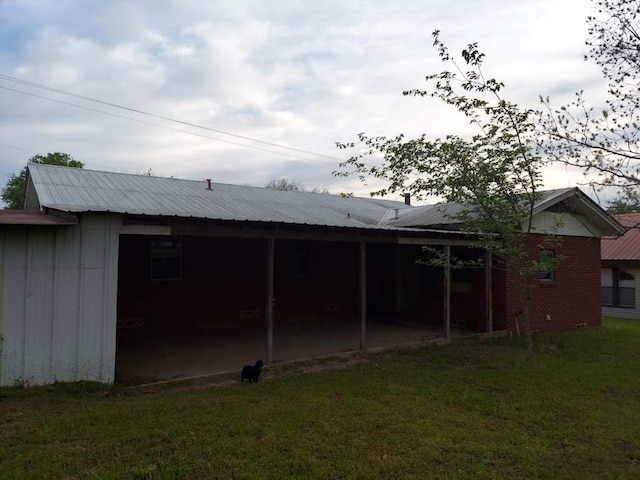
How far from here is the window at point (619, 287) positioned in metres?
18.0

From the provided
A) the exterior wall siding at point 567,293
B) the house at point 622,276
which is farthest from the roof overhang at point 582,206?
the house at point 622,276

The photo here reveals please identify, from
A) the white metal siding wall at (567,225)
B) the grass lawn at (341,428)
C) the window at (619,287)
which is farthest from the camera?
the window at (619,287)

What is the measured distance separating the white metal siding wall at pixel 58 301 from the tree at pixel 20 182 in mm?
24323

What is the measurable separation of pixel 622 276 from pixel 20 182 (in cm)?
3318

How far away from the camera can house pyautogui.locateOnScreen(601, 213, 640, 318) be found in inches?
698

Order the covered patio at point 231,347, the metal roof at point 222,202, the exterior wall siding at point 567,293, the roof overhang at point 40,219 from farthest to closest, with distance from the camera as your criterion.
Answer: the exterior wall siding at point 567,293
the metal roof at point 222,202
the covered patio at point 231,347
the roof overhang at point 40,219

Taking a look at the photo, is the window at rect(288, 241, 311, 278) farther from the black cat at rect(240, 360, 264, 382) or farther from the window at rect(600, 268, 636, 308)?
the window at rect(600, 268, 636, 308)

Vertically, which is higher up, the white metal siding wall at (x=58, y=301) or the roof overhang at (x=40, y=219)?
the roof overhang at (x=40, y=219)

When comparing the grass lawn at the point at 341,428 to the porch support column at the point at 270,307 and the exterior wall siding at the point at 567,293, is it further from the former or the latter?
the exterior wall siding at the point at 567,293

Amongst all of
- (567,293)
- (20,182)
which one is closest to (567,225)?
(567,293)

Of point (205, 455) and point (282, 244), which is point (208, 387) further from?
point (282, 244)

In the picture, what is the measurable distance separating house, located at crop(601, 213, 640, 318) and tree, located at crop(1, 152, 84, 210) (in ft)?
88.7

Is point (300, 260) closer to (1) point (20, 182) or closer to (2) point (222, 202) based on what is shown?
(2) point (222, 202)

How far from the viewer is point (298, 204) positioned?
12.8 metres
